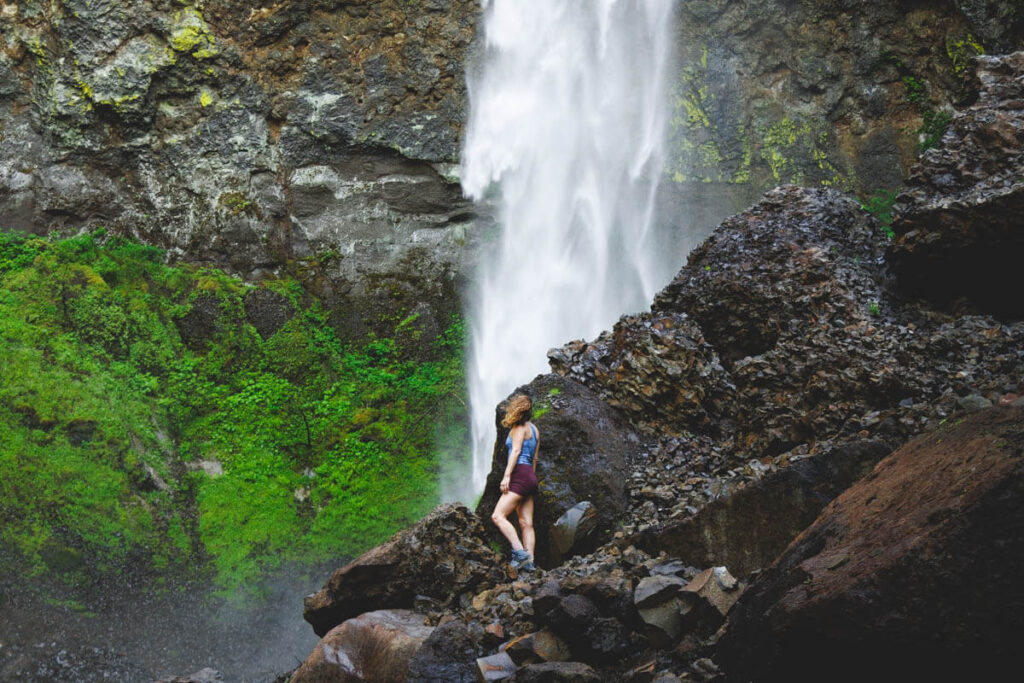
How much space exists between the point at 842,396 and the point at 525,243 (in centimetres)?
1084

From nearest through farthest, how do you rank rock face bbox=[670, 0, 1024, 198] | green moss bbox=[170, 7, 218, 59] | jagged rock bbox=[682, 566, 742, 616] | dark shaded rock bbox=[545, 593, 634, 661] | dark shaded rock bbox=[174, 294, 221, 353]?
jagged rock bbox=[682, 566, 742, 616], dark shaded rock bbox=[545, 593, 634, 661], dark shaded rock bbox=[174, 294, 221, 353], green moss bbox=[170, 7, 218, 59], rock face bbox=[670, 0, 1024, 198]

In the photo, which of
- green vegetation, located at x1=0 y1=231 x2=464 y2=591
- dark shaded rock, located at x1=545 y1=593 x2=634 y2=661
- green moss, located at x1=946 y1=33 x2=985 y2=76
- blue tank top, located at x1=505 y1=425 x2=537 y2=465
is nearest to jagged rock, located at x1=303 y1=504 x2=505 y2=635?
blue tank top, located at x1=505 y1=425 x2=537 y2=465

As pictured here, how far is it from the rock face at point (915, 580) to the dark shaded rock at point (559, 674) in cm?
69

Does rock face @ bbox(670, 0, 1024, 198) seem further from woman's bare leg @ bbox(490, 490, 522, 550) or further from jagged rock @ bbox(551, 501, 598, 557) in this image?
woman's bare leg @ bbox(490, 490, 522, 550)

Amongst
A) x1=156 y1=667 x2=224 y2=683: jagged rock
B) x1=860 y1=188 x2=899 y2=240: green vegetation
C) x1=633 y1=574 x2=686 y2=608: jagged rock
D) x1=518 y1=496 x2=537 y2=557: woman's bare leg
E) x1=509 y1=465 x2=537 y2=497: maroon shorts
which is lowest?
x1=633 y1=574 x2=686 y2=608: jagged rock

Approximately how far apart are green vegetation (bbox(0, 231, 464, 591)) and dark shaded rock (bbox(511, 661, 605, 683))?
27.0 ft

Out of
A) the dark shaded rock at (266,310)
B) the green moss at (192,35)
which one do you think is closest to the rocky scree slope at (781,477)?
the dark shaded rock at (266,310)

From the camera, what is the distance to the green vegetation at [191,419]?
10570mm

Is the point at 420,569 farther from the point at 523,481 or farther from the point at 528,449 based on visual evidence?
the point at 528,449

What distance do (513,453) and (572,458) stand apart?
662 millimetres

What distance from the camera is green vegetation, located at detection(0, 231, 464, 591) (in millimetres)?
10570

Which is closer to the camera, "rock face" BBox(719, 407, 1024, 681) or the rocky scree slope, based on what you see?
"rock face" BBox(719, 407, 1024, 681)

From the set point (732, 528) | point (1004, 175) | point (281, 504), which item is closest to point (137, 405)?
point (281, 504)

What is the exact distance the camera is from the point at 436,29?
16406mm
